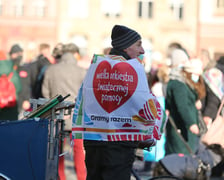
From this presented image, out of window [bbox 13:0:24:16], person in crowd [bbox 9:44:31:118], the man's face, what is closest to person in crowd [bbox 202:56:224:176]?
person in crowd [bbox 9:44:31:118]

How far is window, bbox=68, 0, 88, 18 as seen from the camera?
4650cm

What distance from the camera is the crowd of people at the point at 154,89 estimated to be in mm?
5203

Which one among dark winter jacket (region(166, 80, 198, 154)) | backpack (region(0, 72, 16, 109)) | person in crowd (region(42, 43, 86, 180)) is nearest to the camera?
dark winter jacket (region(166, 80, 198, 154))

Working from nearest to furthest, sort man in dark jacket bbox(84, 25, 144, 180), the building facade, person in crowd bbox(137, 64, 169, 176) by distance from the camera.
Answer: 1. man in dark jacket bbox(84, 25, 144, 180)
2. person in crowd bbox(137, 64, 169, 176)
3. the building facade

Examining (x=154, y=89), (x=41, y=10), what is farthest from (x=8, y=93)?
(x=41, y=10)

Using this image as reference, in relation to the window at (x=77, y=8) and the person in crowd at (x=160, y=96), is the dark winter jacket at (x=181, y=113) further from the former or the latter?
the window at (x=77, y=8)

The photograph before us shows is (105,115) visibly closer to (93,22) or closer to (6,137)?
(6,137)

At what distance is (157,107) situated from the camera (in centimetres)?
532

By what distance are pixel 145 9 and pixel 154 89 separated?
36178 millimetres

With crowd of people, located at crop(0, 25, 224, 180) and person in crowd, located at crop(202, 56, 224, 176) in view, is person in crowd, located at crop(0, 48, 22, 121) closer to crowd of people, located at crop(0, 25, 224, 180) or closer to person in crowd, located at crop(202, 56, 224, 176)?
crowd of people, located at crop(0, 25, 224, 180)

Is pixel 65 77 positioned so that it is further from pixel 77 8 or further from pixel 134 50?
pixel 77 8

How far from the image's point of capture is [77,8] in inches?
1831

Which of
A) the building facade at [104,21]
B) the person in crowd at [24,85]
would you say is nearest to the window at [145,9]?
the building facade at [104,21]

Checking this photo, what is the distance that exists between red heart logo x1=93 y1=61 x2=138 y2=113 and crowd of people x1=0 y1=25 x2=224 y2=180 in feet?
0.78
